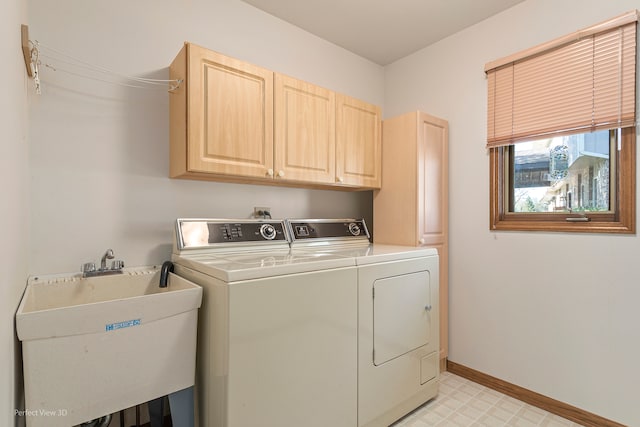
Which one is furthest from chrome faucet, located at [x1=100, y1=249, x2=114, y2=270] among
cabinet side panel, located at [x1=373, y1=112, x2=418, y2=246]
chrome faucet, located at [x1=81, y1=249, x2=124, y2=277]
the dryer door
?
cabinet side panel, located at [x1=373, y1=112, x2=418, y2=246]

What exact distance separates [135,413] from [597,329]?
2.67 m

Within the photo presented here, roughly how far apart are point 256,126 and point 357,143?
0.84 meters

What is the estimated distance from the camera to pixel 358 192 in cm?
288

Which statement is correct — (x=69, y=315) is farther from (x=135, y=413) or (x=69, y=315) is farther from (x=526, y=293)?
(x=526, y=293)

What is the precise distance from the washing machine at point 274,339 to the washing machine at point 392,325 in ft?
0.29

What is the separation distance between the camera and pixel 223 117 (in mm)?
1689

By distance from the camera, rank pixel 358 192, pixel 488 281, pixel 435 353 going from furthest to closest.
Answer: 1. pixel 358 192
2. pixel 488 281
3. pixel 435 353

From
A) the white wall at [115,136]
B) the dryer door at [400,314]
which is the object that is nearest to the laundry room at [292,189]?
the white wall at [115,136]

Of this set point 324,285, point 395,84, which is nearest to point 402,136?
point 395,84

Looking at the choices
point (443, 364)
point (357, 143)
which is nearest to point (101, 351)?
point (357, 143)

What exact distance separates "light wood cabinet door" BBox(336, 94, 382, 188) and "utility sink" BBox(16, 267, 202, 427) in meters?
1.36

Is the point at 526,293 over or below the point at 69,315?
below

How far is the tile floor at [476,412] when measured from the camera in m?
1.84

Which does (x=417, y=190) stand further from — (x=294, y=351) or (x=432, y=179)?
(x=294, y=351)
